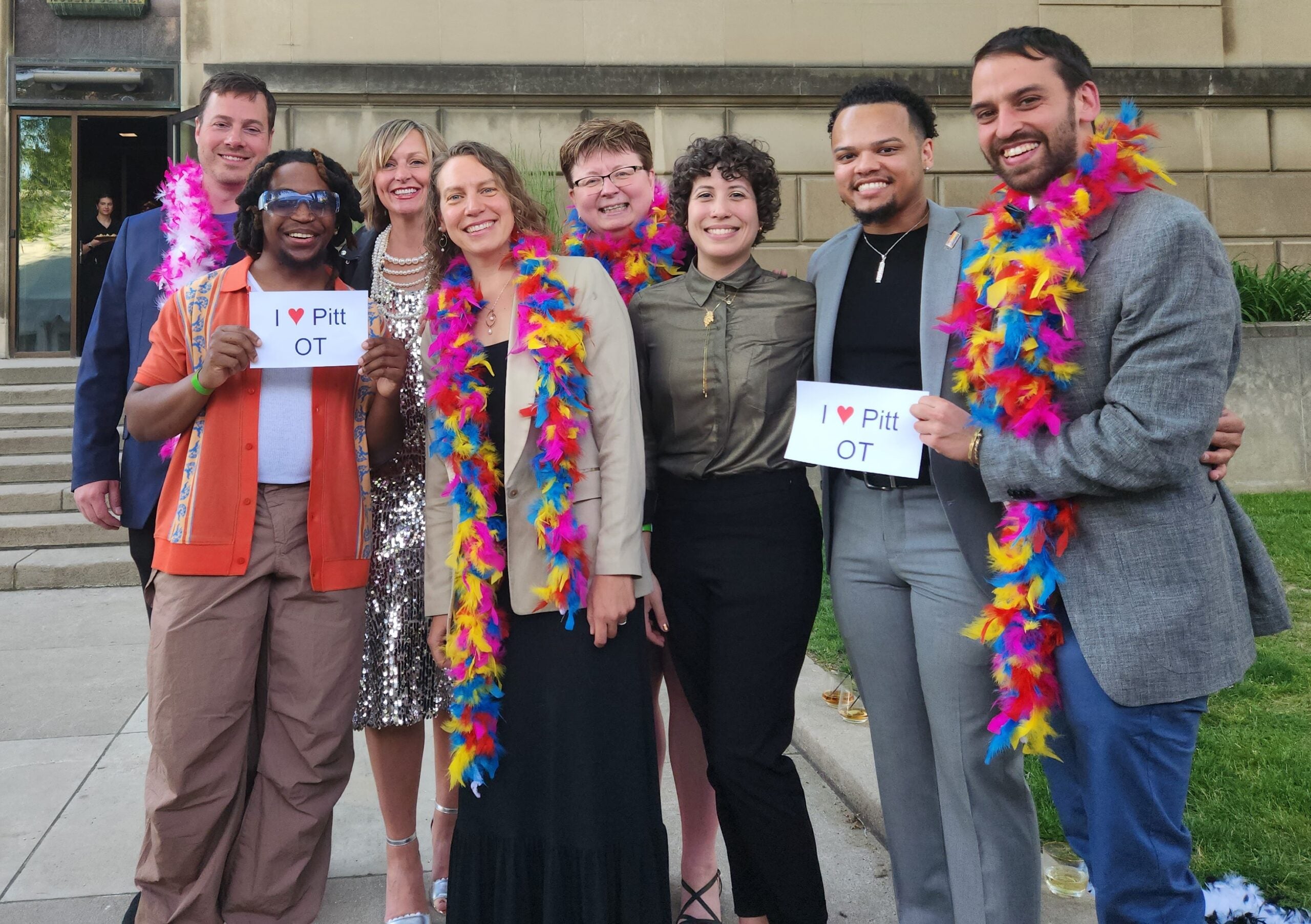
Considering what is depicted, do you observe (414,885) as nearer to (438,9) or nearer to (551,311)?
(551,311)

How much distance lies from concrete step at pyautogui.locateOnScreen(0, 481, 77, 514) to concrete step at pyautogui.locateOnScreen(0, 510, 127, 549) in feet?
0.67

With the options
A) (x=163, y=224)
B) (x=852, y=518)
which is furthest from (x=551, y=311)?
(x=163, y=224)

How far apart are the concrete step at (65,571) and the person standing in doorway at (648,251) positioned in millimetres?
5353

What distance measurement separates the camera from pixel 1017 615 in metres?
2.28

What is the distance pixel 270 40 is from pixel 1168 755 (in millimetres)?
10061

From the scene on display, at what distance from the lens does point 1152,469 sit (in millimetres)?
2045

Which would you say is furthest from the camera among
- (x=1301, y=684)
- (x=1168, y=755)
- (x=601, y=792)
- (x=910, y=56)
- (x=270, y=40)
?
(x=910, y=56)

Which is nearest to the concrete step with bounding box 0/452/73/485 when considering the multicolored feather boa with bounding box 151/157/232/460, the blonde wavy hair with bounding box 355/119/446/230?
the multicolored feather boa with bounding box 151/157/232/460

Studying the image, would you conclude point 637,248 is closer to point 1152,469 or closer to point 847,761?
point 1152,469

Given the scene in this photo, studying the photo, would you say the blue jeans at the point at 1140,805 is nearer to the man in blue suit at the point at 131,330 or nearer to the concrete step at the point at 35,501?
the man in blue suit at the point at 131,330

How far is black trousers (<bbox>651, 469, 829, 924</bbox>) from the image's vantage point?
9.21ft

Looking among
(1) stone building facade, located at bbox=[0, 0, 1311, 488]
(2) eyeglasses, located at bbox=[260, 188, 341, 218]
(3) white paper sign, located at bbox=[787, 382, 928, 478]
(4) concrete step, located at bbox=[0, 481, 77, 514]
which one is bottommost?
(4) concrete step, located at bbox=[0, 481, 77, 514]

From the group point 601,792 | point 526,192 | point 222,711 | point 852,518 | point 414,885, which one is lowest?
point 414,885

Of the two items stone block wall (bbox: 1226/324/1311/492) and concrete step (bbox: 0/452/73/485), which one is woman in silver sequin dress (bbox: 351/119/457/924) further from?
stone block wall (bbox: 1226/324/1311/492)
